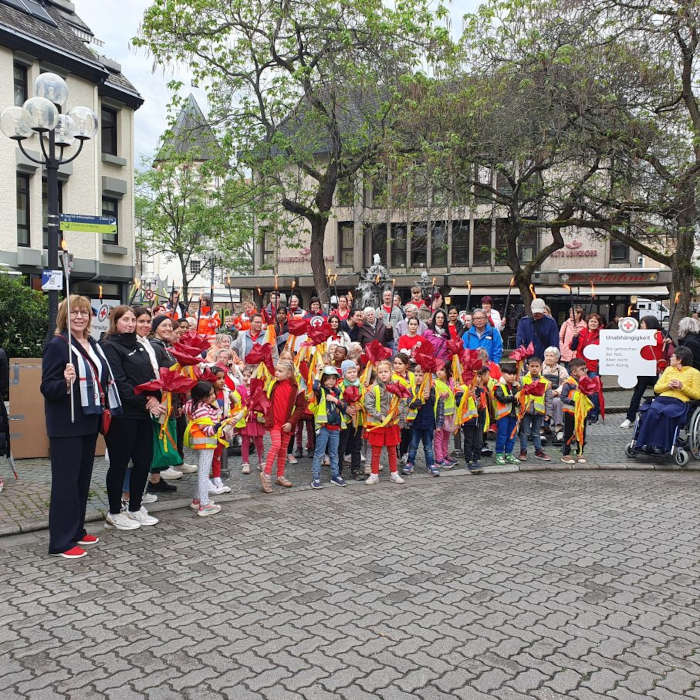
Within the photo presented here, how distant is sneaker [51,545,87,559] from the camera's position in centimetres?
520

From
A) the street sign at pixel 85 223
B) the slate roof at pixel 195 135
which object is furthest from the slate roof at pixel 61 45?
the street sign at pixel 85 223

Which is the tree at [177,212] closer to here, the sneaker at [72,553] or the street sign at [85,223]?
the street sign at [85,223]

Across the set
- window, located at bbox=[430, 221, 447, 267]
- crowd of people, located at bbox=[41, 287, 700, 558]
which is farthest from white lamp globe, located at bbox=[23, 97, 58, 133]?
window, located at bbox=[430, 221, 447, 267]

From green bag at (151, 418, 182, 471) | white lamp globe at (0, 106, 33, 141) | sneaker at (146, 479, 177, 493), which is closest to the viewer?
green bag at (151, 418, 182, 471)

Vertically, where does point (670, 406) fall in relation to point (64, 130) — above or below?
below

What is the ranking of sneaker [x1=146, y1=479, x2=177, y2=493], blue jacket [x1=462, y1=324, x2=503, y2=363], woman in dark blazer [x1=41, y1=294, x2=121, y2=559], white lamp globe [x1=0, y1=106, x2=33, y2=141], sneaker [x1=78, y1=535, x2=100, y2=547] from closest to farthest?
woman in dark blazer [x1=41, y1=294, x2=121, y2=559] → sneaker [x1=78, y1=535, x2=100, y2=547] → sneaker [x1=146, y1=479, x2=177, y2=493] → white lamp globe [x1=0, y1=106, x2=33, y2=141] → blue jacket [x1=462, y1=324, x2=503, y2=363]

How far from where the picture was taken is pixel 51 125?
8305mm

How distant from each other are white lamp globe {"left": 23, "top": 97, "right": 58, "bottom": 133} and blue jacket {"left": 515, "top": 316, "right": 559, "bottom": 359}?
7079mm

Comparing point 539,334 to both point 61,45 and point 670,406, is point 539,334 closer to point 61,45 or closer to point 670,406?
point 670,406

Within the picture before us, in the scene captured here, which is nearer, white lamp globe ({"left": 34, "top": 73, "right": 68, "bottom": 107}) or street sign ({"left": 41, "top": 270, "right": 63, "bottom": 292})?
street sign ({"left": 41, "top": 270, "right": 63, "bottom": 292})

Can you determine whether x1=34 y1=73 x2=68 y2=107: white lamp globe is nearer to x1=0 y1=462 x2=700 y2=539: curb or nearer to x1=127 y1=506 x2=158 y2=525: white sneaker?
x1=0 y1=462 x2=700 y2=539: curb

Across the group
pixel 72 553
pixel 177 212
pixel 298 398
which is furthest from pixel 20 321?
pixel 177 212

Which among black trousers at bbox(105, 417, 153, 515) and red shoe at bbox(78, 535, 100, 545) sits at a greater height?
black trousers at bbox(105, 417, 153, 515)

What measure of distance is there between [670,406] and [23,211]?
22045 millimetres
